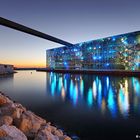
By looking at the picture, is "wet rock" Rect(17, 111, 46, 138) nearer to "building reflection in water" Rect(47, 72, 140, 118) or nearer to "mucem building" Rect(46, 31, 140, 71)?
"building reflection in water" Rect(47, 72, 140, 118)

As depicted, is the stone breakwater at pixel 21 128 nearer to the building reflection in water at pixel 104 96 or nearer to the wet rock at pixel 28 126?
the wet rock at pixel 28 126

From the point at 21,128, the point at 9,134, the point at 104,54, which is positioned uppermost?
the point at 104,54

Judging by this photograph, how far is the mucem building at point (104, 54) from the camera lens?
77.3 meters

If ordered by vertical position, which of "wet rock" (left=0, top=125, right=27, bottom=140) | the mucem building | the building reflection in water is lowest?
the building reflection in water

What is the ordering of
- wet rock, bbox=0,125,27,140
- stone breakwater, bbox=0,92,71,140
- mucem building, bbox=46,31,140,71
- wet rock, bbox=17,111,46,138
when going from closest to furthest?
wet rock, bbox=0,125,27,140
stone breakwater, bbox=0,92,71,140
wet rock, bbox=17,111,46,138
mucem building, bbox=46,31,140,71

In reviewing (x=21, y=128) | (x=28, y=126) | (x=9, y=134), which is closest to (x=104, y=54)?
(x=28, y=126)

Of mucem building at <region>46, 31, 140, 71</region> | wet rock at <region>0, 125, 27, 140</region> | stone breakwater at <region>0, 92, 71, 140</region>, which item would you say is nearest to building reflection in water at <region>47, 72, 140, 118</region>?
stone breakwater at <region>0, 92, 71, 140</region>

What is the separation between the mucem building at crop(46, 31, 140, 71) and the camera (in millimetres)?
77256

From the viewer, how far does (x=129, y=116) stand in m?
12.8

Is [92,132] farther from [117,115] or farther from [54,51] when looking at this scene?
[54,51]

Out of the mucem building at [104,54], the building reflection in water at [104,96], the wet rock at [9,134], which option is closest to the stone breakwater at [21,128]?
the wet rock at [9,134]

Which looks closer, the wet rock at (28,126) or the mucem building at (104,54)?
the wet rock at (28,126)

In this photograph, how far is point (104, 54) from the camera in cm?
9506

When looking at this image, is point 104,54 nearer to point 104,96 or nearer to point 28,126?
point 104,96
